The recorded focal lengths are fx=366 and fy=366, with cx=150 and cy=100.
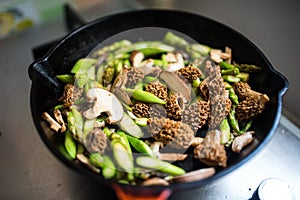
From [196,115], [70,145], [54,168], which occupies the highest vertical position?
[196,115]

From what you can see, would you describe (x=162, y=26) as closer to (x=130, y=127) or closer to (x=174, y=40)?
(x=174, y=40)

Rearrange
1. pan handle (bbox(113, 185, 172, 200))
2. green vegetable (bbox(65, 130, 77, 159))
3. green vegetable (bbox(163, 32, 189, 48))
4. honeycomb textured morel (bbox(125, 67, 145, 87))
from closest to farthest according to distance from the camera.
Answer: pan handle (bbox(113, 185, 172, 200)) < green vegetable (bbox(65, 130, 77, 159)) < honeycomb textured morel (bbox(125, 67, 145, 87)) < green vegetable (bbox(163, 32, 189, 48))

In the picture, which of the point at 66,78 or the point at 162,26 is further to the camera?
the point at 162,26

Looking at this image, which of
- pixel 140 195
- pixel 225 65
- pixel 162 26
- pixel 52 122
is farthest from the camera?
pixel 162 26

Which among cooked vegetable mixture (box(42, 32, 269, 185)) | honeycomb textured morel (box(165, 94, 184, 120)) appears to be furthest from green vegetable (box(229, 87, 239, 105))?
honeycomb textured morel (box(165, 94, 184, 120))

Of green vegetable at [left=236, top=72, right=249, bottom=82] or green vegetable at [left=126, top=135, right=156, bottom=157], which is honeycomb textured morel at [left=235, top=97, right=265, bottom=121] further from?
green vegetable at [left=126, top=135, right=156, bottom=157]

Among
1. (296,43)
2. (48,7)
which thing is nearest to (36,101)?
(48,7)

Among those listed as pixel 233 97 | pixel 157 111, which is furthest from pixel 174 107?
pixel 233 97

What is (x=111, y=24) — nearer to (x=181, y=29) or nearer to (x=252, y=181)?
(x=181, y=29)
